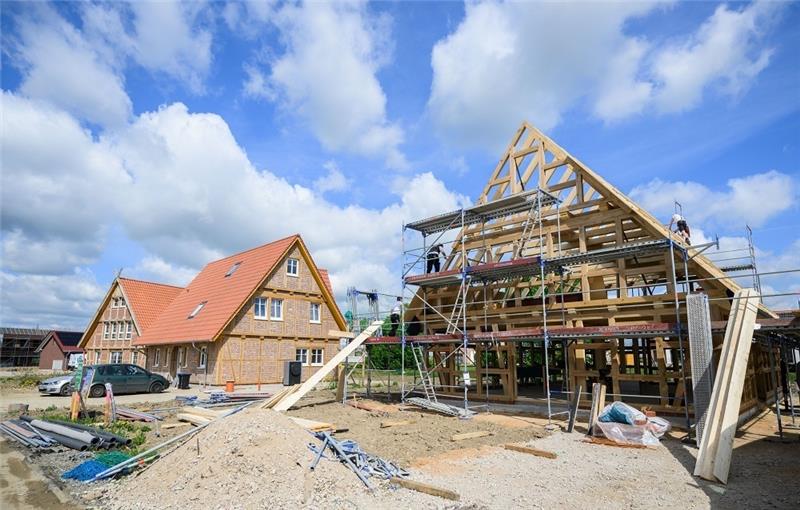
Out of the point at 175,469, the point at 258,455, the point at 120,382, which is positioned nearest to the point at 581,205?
the point at 258,455

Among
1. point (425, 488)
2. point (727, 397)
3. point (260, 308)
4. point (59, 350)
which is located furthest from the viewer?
point (59, 350)

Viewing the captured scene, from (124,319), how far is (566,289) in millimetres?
28076

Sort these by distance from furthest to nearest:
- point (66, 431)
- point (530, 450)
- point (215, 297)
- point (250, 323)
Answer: point (215, 297) < point (250, 323) < point (66, 431) < point (530, 450)

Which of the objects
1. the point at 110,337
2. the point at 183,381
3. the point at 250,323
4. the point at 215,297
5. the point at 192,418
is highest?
the point at 215,297

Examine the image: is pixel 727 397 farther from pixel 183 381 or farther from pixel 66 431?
pixel 183 381

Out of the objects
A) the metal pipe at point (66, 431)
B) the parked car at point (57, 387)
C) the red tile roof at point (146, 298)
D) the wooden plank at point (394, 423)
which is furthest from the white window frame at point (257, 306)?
the wooden plank at point (394, 423)

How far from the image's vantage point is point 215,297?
27188 millimetres

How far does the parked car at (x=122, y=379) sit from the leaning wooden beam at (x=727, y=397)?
65.2 ft

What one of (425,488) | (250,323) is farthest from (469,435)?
(250,323)

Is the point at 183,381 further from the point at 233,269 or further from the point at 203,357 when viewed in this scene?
the point at 233,269

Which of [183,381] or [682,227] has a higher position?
[682,227]

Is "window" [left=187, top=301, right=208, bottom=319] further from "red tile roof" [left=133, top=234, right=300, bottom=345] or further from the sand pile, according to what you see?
the sand pile

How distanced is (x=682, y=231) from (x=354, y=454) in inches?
405

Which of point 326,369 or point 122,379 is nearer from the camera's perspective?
point 326,369
